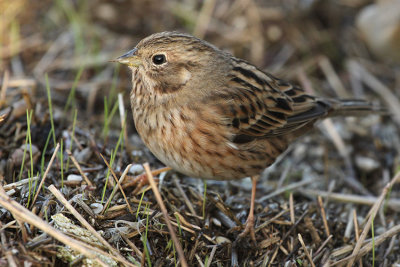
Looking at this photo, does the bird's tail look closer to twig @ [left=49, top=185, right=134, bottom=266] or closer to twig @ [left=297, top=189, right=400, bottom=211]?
twig @ [left=297, top=189, right=400, bottom=211]

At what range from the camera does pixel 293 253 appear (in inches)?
148

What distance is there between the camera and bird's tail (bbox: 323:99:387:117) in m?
4.68

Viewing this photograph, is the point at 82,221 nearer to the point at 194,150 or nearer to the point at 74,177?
the point at 74,177

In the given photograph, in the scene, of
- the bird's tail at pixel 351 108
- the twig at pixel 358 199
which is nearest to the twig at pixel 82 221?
the twig at pixel 358 199

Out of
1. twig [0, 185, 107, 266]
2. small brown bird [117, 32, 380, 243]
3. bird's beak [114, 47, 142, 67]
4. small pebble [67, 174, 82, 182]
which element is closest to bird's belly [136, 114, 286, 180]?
small brown bird [117, 32, 380, 243]

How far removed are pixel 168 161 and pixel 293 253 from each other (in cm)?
119

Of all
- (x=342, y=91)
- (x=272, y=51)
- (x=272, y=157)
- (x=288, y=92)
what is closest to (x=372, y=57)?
(x=342, y=91)

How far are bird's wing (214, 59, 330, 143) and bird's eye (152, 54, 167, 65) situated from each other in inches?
20.5

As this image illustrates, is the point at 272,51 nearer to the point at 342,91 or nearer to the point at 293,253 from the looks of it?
the point at 342,91

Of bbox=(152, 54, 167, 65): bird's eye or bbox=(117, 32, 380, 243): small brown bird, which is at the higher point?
bbox=(152, 54, 167, 65): bird's eye

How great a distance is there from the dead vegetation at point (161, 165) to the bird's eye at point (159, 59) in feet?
1.96

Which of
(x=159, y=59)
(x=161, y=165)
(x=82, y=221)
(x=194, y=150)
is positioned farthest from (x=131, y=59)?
(x=82, y=221)

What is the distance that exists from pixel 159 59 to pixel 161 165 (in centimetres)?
115

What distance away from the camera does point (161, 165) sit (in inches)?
181
